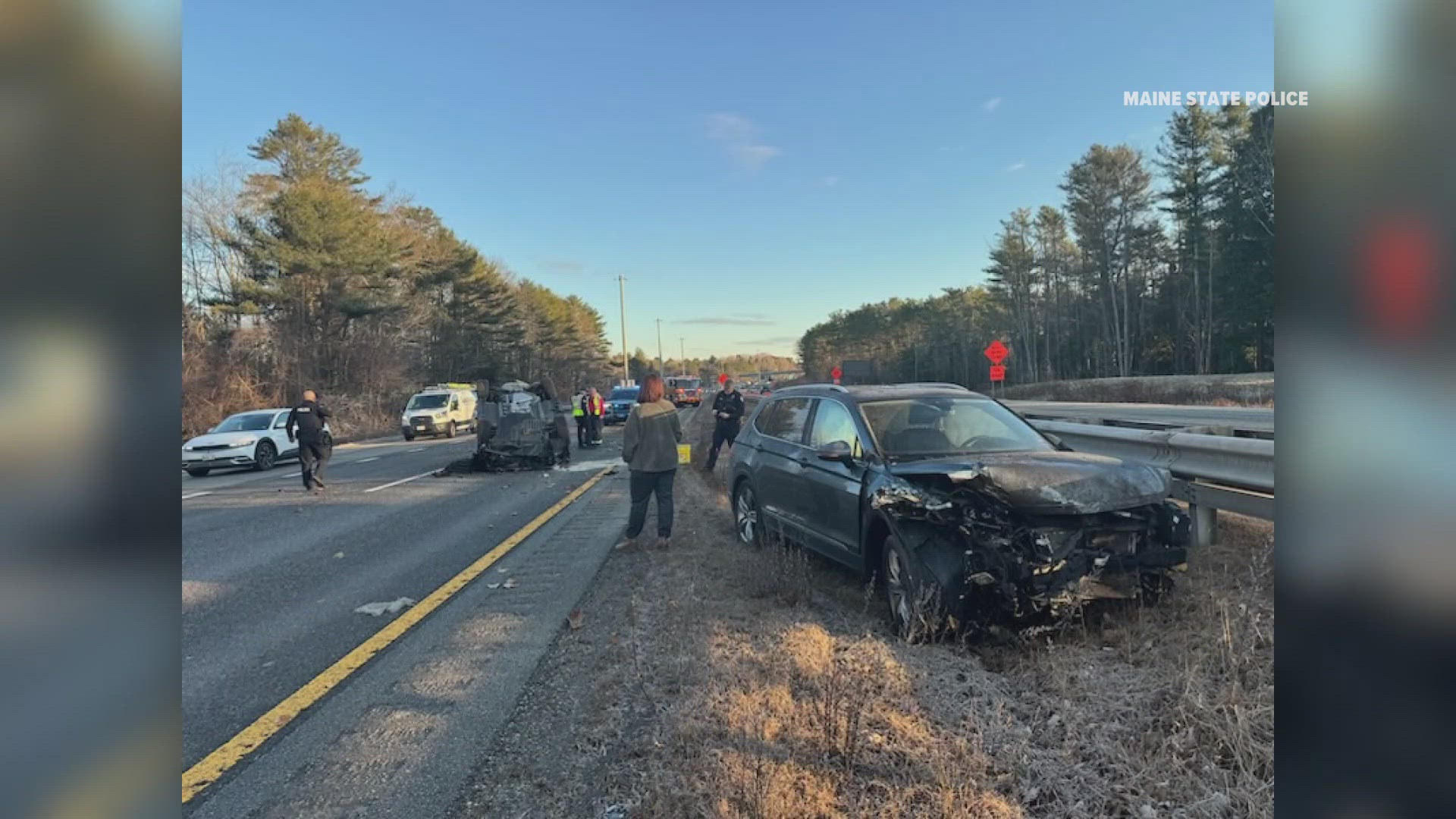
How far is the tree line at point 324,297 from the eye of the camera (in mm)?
30266

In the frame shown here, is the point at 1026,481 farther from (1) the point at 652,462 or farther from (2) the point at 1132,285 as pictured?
(2) the point at 1132,285

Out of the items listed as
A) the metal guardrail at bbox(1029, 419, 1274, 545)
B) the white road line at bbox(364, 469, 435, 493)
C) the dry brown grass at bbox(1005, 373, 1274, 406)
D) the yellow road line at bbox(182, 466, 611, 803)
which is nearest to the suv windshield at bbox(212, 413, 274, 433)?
the white road line at bbox(364, 469, 435, 493)

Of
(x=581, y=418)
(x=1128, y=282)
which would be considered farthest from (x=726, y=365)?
(x=581, y=418)

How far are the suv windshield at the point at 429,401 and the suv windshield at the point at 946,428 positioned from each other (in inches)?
965

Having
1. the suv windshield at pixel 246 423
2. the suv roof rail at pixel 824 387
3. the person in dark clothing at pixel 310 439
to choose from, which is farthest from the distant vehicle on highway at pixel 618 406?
the suv roof rail at pixel 824 387

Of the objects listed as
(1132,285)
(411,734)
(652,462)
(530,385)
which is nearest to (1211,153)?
(1132,285)

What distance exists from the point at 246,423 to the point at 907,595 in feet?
60.8

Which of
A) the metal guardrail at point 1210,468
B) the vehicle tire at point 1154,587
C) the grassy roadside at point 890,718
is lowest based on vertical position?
the grassy roadside at point 890,718

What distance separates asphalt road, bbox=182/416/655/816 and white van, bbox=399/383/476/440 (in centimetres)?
1505

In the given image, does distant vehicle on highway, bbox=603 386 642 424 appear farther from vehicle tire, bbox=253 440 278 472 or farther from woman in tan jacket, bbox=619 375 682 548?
woman in tan jacket, bbox=619 375 682 548

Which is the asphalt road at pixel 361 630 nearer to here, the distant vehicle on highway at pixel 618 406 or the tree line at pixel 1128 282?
the distant vehicle on highway at pixel 618 406

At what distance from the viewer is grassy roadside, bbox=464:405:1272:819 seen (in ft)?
8.81

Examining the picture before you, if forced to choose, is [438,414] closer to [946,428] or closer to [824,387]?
[824,387]

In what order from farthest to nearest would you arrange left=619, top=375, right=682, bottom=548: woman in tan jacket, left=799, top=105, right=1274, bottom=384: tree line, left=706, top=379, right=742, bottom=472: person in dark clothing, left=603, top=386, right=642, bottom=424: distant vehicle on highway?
1. left=799, top=105, right=1274, bottom=384: tree line
2. left=603, top=386, right=642, bottom=424: distant vehicle on highway
3. left=706, top=379, right=742, bottom=472: person in dark clothing
4. left=619, top=375, right=682, bottom=548: woman in tan jacket
